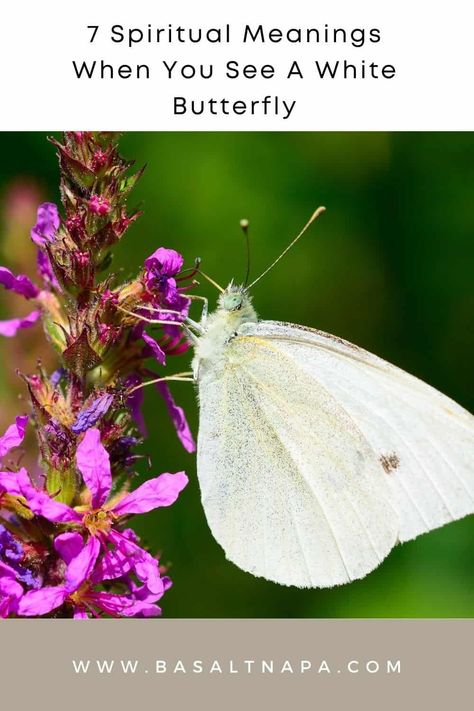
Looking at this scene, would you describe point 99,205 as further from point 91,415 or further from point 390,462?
point 390,462

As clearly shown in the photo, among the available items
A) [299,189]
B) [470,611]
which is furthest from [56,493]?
[299,189]

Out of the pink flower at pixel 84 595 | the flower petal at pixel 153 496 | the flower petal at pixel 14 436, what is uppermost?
the flower petal at pixel 14 436

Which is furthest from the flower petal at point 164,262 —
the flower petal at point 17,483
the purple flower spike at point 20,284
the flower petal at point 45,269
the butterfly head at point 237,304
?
the flower petal at point 17,483

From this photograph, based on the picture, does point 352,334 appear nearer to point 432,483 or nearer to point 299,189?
point 299,189

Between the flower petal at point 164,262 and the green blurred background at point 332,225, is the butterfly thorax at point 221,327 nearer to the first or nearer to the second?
the flower petal at point 164,262

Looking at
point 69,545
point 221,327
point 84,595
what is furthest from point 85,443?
point 221,327

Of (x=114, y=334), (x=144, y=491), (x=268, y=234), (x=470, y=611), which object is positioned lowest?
(x=470, y=611)
